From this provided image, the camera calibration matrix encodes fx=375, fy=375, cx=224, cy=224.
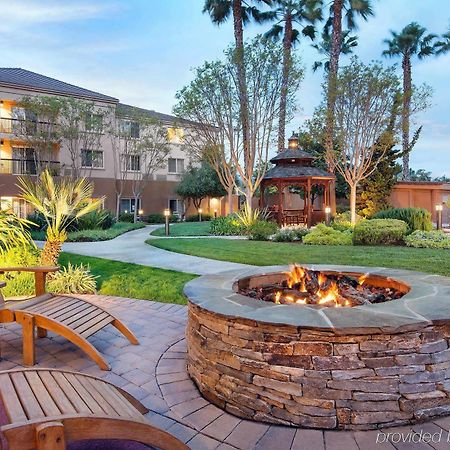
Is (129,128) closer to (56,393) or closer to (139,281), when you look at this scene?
(139,281)

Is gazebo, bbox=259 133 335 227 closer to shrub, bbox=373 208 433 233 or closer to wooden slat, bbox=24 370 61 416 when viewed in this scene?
shrub, bbox=373 208 433 233

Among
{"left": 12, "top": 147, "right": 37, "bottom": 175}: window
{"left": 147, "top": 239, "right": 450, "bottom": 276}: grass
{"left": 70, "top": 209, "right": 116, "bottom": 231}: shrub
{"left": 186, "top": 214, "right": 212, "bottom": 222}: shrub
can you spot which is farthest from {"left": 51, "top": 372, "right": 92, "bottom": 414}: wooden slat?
{"left": 186, "top": 214, "right": 212, "bottom": 222}: shrub

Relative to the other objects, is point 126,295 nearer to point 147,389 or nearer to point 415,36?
point 147,389

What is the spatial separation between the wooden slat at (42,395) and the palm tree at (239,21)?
1602 centimetres

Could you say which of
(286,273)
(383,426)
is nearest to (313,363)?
(383,426)

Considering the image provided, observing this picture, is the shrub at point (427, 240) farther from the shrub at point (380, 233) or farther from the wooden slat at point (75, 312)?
the wooden slat at point (75, 312)

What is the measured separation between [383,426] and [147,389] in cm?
174

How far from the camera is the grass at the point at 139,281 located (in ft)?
20.1

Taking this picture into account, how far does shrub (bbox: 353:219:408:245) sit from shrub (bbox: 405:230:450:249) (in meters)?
0.33

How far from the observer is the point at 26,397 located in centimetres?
178

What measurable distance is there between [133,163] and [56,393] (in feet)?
87.7

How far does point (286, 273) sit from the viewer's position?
4.43m

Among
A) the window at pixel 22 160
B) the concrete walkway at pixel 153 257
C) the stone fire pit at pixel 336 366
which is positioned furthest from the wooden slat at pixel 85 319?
the window at pixel 22 160

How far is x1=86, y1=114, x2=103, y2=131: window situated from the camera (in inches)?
888
